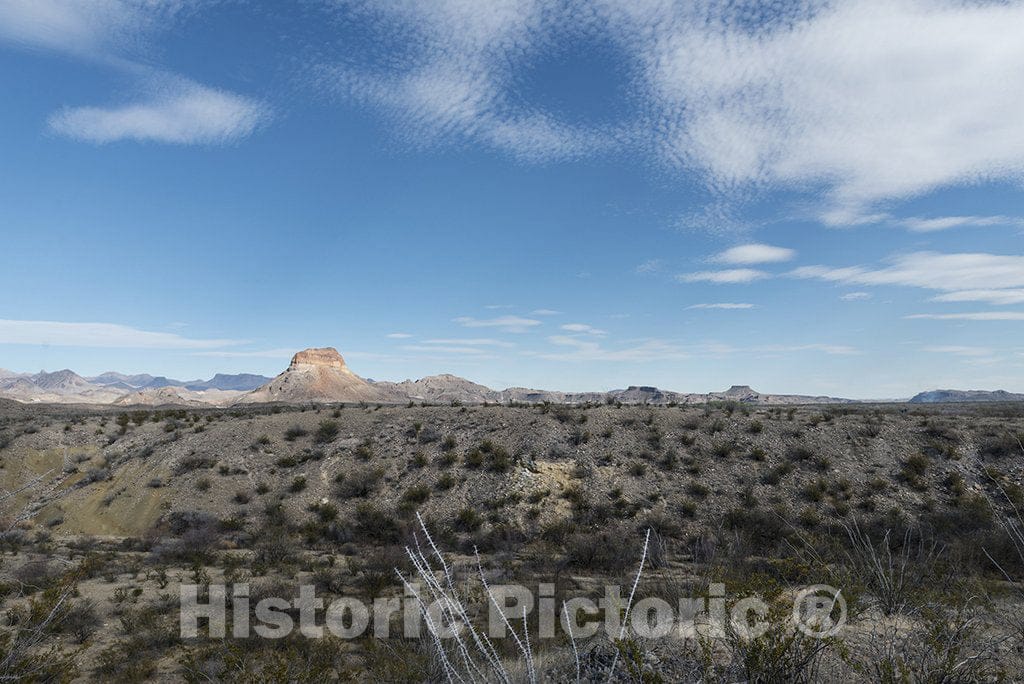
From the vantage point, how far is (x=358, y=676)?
23.3 feet

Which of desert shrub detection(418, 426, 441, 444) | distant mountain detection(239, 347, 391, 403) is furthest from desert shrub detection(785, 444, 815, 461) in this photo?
distant mountain detection(239, 347, 391, 403)

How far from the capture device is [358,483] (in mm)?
20219

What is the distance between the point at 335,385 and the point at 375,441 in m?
101

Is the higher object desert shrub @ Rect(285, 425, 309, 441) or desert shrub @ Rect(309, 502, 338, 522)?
desert shrub @ Rect(285, 425, 309, 441)

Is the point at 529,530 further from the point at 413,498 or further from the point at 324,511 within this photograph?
the point at 324,511

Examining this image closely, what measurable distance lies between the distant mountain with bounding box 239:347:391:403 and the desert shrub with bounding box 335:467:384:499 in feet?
284

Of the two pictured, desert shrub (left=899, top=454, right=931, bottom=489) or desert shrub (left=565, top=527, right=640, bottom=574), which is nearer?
desert shrub (left=565, top=527, right=640, bottom=574)

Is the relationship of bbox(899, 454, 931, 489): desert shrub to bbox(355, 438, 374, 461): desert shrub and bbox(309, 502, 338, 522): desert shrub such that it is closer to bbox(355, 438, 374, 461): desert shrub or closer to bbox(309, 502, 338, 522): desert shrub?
bbox(309, 502, 338, 522): desert shrub

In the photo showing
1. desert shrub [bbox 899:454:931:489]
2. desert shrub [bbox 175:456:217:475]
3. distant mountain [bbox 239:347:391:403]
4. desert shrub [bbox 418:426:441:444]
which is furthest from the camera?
distant mountain [bbox 239:347:391:403]

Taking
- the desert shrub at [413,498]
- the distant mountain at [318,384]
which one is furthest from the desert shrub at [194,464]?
the distant mountain at [318,384]

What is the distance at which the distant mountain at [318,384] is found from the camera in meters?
111

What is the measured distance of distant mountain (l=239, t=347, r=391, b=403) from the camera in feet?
364

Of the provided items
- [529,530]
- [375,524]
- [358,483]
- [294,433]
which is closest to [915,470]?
[529,530]

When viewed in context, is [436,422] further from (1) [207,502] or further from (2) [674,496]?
(2) [674,496]
